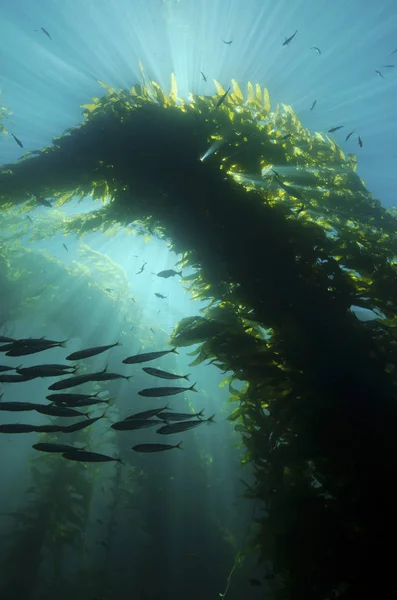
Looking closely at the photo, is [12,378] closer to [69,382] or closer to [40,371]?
[40,371]

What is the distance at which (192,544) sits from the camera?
9422 mm

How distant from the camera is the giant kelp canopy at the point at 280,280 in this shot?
2.19m

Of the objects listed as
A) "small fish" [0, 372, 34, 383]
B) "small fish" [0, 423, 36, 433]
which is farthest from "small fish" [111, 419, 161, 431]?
"small fish" [0, 372, 34, 383]

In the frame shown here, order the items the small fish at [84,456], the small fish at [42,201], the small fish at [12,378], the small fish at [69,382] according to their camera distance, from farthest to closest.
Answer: the small fish at [42,201] < the small fish at [12,378] < the small fish at [69,382] < the small fish at [84,456]

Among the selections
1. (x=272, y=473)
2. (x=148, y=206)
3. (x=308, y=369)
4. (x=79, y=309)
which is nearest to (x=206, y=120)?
(x=148, y=206)

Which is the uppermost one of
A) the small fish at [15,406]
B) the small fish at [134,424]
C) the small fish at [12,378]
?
the small fish at [134,424]

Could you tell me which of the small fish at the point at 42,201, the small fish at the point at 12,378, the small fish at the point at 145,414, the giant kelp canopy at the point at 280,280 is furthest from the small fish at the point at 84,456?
the small fish at the point at 42,201

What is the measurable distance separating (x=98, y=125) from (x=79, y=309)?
1516cm

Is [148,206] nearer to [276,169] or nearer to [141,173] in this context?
[141,173]

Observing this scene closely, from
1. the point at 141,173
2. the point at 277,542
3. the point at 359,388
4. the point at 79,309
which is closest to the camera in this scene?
the point at 277,542

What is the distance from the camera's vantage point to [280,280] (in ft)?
10.6

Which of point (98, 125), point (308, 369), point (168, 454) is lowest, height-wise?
point (168, 454)

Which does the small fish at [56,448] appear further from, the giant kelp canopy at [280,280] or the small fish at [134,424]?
the giant kelp canopy at [280,280]

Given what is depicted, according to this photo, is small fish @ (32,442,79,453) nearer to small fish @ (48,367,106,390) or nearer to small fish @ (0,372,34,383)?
small fish @ (48,367,106,390)
